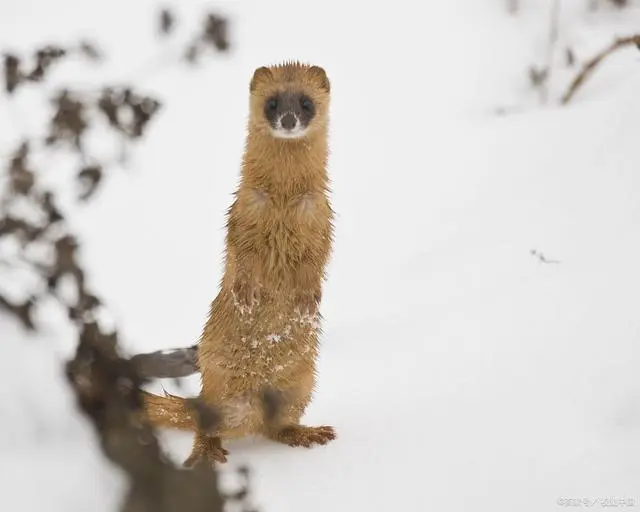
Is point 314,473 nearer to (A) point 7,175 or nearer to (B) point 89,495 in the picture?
(B) point 89,495

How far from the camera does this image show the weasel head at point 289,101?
2617mm

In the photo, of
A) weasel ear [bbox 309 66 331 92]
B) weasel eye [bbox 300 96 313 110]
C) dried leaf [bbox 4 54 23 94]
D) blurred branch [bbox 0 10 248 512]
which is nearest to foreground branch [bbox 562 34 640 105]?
weasel ear [bbox 309 66 331 92]

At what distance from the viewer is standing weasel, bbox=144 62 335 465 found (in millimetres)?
2635

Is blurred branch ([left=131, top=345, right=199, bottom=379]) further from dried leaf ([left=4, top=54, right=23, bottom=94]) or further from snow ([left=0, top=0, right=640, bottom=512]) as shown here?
dried leaf ([left=4, top=54, right=23, bottom=94])

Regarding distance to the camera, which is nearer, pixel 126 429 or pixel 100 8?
pixel 126 429

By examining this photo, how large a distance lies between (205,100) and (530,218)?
7.62ft

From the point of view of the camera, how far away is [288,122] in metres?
2.59

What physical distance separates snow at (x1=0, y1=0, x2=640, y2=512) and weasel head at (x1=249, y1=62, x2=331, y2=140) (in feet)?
1.64

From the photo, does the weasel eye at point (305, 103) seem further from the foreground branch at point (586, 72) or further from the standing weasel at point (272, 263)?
the foreground branch at point (586, 72)

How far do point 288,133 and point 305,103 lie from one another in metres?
0.13

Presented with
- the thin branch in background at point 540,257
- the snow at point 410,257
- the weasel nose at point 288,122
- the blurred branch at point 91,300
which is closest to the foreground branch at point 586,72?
the snow at point 410,257

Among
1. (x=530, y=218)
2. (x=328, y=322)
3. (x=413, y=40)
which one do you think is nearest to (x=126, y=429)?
(x=328, y=322)

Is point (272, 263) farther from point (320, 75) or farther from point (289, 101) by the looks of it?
point (320, 75)

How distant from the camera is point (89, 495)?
2002 mm
